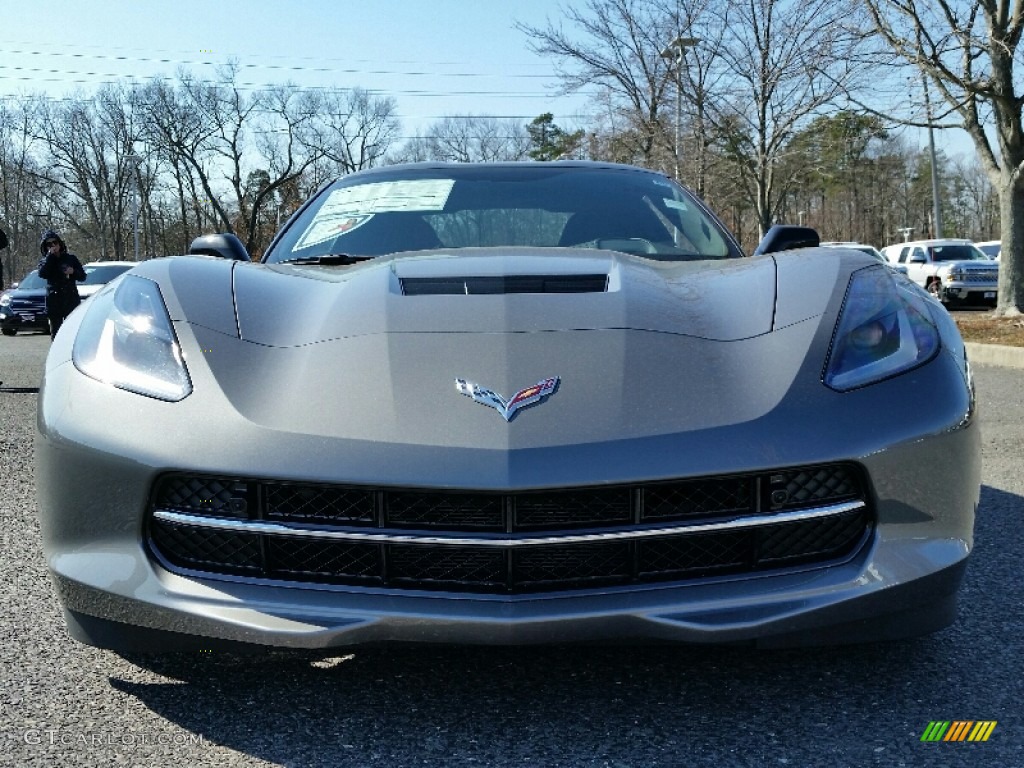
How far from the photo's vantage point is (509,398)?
1.94 metres

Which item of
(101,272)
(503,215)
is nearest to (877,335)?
(503,215)

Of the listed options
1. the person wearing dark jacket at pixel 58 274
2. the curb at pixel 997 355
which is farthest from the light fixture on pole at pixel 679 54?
the person wearing dark jacket at pixel 58 274

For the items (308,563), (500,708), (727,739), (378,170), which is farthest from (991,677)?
(378,170)

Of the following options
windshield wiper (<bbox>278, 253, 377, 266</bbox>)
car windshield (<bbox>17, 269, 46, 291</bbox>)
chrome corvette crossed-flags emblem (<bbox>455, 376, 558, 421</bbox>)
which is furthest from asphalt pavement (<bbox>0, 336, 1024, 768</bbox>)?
car windshield (<bbox>17, 269, 46, 291</bbox>)

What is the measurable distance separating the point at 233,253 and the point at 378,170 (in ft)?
2.82

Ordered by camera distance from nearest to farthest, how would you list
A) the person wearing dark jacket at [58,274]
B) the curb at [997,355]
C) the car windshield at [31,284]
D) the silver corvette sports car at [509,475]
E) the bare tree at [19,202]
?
the silver corvette sports car at [509,475] < the curb at [997,355] < the person wearing dark jacket at [58,274] < the car windshield at [31,284] < the bare tree at [19,202]

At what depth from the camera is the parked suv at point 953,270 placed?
74.9 ft

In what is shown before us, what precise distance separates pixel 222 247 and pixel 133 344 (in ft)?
3.27

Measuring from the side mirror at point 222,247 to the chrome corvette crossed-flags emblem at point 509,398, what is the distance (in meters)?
1.42

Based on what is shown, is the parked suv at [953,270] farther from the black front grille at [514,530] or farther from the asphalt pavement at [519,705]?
the black front grille at [514,530]

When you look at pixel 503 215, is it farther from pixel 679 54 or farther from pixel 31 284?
pixel 679 54

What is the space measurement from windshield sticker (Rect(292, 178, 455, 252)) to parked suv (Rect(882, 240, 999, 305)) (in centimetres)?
1988

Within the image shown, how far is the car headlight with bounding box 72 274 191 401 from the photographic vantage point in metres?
2.09

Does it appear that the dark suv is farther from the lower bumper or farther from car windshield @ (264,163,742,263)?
the lower bumper
